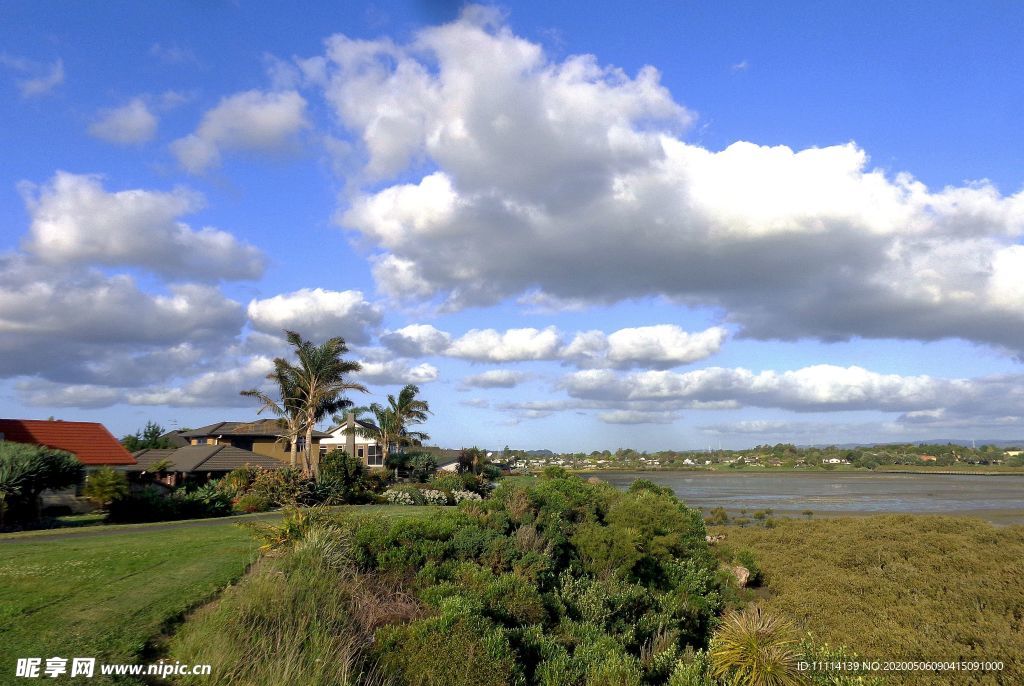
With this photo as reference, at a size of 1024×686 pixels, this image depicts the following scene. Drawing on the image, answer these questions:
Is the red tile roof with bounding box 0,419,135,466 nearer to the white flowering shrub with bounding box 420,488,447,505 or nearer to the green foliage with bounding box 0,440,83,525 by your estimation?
the green foliage with bounding box 0,440,83,525

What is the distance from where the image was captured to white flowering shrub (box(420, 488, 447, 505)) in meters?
39.1

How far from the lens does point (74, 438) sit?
4081cm

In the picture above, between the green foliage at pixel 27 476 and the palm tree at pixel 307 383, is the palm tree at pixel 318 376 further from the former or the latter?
the green foliage at pixel 27 476

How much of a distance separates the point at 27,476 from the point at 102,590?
18.3 meters

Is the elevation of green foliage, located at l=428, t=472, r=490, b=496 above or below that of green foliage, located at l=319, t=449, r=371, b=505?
below

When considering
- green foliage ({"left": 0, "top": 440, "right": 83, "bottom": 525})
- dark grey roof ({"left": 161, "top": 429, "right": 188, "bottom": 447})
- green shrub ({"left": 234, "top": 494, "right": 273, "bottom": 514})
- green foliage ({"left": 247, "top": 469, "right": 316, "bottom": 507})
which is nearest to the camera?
green foliage ({"left": 0, "top": 440, "right": 83, "bottom": 525})

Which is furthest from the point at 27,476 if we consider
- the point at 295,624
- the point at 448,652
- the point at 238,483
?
the point at 448,652

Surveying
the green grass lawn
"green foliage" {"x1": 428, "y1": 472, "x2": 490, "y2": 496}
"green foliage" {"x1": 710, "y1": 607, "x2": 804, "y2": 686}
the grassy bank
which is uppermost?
the green grass lawn

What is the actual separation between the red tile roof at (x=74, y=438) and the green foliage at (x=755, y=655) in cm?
3850

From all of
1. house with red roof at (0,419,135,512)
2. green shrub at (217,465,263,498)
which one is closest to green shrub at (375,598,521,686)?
green shrub at (217,465,263,498)

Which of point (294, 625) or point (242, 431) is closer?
point (294, 625)

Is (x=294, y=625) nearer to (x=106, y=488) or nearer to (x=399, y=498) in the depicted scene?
(x=106, y=488)

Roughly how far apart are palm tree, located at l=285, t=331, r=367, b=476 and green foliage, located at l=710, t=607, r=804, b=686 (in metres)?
34.0

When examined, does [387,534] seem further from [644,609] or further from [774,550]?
[774,550]
